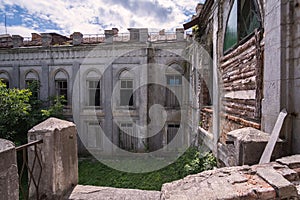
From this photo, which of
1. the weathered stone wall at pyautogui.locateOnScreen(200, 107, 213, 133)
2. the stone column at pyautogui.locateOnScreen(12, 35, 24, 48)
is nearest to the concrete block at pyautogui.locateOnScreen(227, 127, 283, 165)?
the weathered stone wall at pyautogui.locateOnScreen(200, 107, 213, 133)

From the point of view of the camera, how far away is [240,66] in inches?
191

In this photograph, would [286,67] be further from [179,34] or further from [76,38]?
[76,38]

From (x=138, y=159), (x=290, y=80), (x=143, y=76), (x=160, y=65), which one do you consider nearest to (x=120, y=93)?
(x=143, y=76)

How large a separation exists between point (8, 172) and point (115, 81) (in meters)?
13.0

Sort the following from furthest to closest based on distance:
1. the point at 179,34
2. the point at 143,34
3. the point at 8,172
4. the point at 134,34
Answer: the point at 134,34, the point at 143,34, the point at 179,34, the point at 8,172

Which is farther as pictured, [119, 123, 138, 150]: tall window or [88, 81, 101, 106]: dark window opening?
[88, 81, 101, 106]: dark window opening

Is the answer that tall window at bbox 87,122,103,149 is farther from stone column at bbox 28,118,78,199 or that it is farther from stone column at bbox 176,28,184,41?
stone column at bbox 28,118,78,199

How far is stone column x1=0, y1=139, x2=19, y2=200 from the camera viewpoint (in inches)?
69.2

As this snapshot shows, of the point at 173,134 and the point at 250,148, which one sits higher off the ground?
the point at 250,148

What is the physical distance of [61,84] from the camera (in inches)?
610

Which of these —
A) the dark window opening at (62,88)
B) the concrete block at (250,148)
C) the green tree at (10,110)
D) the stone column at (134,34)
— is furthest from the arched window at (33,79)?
the concrete block at (250,148)

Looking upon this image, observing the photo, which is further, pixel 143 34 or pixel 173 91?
pixel 173 91

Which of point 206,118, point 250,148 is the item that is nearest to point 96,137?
point 206,118

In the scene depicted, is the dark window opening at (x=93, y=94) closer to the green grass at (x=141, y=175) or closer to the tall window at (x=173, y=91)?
the green grass at (x=141, y=175)
